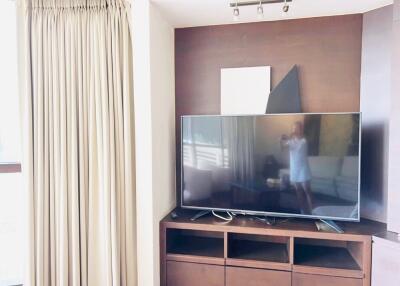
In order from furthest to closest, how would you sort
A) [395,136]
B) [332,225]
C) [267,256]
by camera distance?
[267,256] → [332,225] → [395,136]

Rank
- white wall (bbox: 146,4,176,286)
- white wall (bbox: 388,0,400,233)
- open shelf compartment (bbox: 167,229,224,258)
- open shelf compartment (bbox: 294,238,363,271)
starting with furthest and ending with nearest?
open shelf compartment (bbox: 167,229,224,258)
white wall (bbox: 146,4,176,286)
open shelf compartment (bbox: 294,238,363,271)
white wall (bbox: 388,0,400,233)

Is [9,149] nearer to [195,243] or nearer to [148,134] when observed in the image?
[148,134]

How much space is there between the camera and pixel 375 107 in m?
1.93

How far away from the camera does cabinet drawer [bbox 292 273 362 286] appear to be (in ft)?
5.73

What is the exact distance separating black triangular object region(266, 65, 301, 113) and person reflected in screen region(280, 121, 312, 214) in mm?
279

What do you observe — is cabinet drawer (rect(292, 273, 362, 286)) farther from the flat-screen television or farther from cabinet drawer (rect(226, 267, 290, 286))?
the flat-screen television

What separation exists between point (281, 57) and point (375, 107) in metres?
0.75

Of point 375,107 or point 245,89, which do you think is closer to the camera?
point 375,107

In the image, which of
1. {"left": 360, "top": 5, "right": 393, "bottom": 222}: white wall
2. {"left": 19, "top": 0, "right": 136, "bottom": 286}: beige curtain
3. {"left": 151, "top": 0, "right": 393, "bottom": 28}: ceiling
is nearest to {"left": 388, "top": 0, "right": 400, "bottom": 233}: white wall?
{"left": 360, "top": 5, "right": 393, "bottom": 222}: white wall

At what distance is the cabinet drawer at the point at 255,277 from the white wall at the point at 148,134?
53 centimetres

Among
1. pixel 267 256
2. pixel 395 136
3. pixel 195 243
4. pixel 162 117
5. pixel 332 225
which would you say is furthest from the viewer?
pixel 195 243

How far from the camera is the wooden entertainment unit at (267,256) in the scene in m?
1.77

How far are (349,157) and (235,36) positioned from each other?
125 cm

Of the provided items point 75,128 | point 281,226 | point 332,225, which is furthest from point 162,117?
point 332,225
